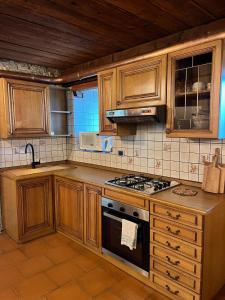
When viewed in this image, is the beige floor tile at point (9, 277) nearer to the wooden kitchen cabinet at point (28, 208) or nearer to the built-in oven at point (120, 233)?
the wooden kitchen cabinet at point (28, 208)

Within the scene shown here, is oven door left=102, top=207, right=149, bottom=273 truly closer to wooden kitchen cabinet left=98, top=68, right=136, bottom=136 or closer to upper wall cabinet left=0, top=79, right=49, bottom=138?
wooden kitchen cabinet left=98, top=68, right=136, bottom=136

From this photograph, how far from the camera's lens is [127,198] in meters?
2.16

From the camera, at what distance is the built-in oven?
205 centimetres

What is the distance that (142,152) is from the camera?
107 inches

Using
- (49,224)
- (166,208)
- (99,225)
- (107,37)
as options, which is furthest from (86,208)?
(107,37)

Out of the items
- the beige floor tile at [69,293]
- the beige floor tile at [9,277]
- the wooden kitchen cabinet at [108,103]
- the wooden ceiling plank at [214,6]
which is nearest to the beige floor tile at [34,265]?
the beige floor tile at [9,277]

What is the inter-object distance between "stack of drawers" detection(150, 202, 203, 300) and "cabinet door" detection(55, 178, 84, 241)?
1.02 meters

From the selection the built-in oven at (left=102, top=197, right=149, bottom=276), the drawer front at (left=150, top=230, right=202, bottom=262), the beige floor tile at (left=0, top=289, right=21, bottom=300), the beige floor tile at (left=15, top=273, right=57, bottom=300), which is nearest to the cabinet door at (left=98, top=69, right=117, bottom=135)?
the built-in oven at (left=102, top=197, right=149, bottom=276)

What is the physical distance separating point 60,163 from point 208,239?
2.62m

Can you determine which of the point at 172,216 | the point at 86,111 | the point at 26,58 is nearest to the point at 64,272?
the point at 172,216

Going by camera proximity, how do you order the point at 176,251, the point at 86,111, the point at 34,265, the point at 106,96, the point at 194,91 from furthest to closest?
the point at 86,111, the point at 106,96, the point at 34,265, the point at 194,91, the point at 176,251

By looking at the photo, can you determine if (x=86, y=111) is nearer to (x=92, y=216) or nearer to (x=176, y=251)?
(x=92, y=216)

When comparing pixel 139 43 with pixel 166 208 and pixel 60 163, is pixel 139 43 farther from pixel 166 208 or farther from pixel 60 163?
pixel 60 163

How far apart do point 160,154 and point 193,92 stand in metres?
0.80
